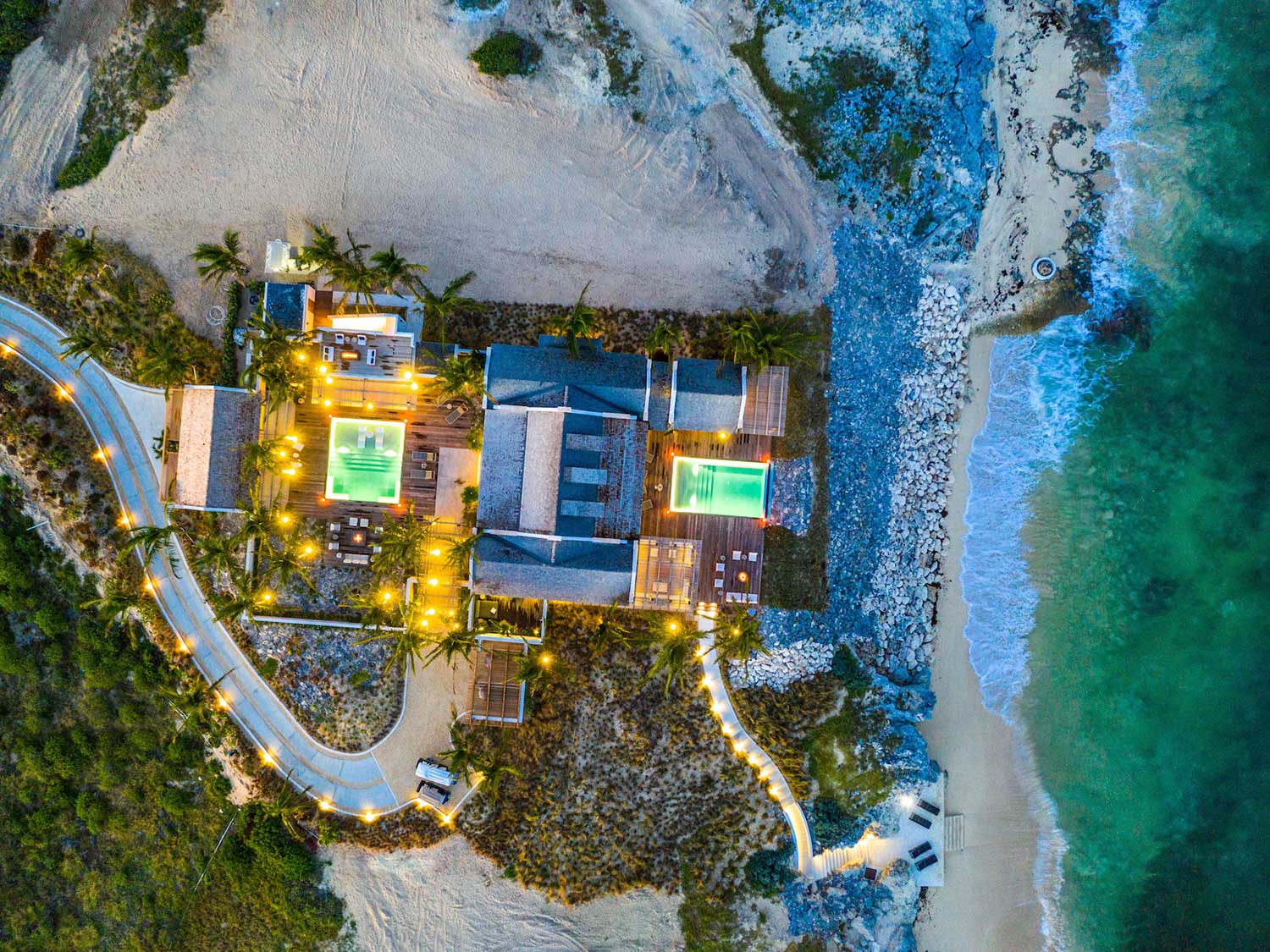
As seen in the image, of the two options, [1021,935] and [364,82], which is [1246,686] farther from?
[364,82]

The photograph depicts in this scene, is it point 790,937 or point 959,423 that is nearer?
point 790,937

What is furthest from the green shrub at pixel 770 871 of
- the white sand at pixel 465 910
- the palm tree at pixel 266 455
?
the palm tree at pixel 266 455

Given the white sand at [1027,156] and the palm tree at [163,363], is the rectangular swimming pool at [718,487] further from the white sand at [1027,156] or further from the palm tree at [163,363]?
the palm tree at [163,363]

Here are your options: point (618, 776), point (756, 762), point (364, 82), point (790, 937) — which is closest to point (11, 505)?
point (364, 82)

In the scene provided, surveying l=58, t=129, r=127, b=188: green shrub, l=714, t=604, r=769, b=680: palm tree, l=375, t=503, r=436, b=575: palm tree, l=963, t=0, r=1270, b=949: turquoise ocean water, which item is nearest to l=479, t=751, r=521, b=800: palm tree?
l=375, t=503, r=436, b=575: palm tree

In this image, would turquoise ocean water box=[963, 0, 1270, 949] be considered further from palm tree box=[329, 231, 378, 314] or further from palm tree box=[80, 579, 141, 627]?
palm tree box=[80, 579, 141, 627]
